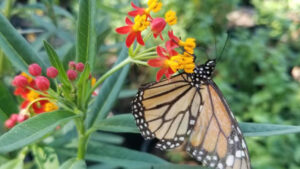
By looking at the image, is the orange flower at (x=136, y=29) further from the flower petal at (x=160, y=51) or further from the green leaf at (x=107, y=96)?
the green leaf at (x=107, y=96)

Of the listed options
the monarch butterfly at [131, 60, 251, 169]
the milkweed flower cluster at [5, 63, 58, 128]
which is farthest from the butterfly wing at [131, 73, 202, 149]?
the milkweed flower cluster at [5, 63, 58, 128]

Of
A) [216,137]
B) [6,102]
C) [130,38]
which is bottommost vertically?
[216,137]

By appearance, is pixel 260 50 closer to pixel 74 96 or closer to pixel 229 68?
pixel 229 68

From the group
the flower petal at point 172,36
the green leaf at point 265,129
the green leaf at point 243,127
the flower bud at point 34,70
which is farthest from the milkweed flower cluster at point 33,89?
the green leaf at point 265,129

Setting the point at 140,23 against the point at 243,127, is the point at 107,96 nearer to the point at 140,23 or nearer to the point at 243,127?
the point at 140,23

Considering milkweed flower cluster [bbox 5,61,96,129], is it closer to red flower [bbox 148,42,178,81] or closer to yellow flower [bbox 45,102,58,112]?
yellow flower [bbox 45,102,58,112]

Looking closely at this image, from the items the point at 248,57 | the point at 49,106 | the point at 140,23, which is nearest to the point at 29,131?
the point at 49,106

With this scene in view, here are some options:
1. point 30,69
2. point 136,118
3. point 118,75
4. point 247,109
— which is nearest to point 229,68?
point 247,109
